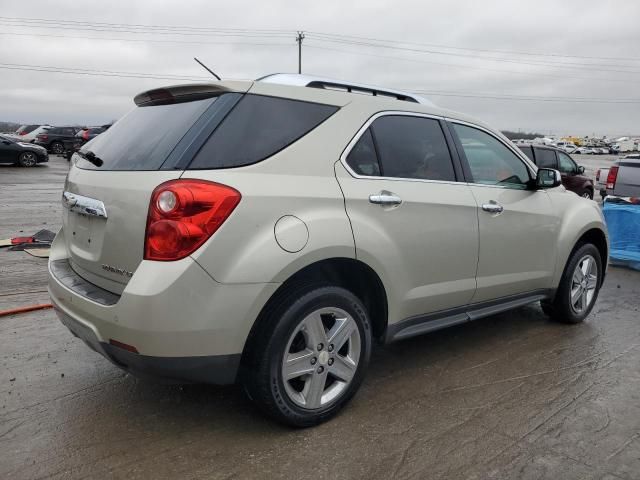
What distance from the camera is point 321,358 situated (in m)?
3.06

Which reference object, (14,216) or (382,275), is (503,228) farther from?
(14,216)

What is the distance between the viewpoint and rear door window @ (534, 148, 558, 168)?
1306cm

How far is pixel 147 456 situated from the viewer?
2.77 metres

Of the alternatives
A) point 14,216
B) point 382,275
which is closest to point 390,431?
point 382,275

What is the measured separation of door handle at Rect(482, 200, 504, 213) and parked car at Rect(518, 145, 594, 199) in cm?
904

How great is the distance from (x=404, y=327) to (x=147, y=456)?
1.66 metres

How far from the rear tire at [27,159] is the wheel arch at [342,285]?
23.2 m

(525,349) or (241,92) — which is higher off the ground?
(241,92)

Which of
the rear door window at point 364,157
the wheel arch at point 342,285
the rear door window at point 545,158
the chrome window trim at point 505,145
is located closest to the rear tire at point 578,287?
the chrome window trim at point 505,145

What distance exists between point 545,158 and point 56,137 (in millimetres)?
27051

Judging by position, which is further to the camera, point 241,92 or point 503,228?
point 503,228

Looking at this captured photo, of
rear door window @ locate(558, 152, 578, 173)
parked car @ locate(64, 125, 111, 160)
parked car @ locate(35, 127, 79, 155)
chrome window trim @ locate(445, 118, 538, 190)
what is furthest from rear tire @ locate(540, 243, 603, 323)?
parked car @ locate(35, 127, 79, 155)

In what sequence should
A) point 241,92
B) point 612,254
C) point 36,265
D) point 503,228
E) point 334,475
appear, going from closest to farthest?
point 334,475 → point 241,92 → point 503,228 → point 36,265 → point 612,254

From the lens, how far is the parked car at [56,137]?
102 ft
